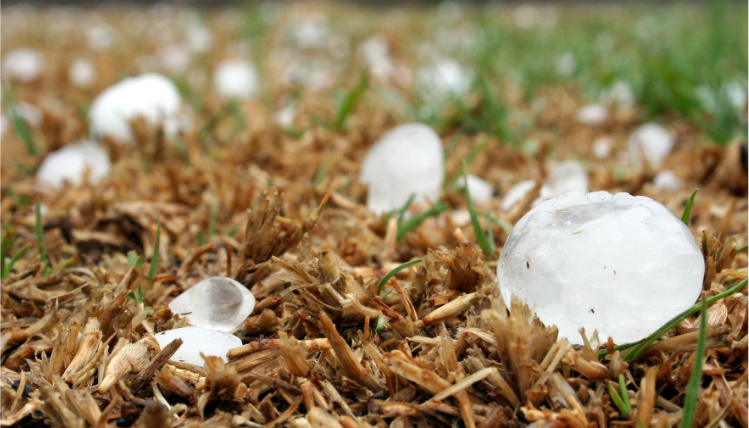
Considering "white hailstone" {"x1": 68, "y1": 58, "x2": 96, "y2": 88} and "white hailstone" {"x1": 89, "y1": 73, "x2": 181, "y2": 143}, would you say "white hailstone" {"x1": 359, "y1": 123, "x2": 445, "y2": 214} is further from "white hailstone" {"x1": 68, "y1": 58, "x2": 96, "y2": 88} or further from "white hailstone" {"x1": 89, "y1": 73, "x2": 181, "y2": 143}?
"white hailstone" {"x1": 68, "y1": 58, "x2": 96, "y2": 88}

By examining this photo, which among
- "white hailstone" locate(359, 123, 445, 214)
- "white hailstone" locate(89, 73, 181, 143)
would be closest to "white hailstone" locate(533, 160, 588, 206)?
"white hailstone" locate(359, 123, 445, 214)

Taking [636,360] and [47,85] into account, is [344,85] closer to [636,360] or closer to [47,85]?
[47,85]

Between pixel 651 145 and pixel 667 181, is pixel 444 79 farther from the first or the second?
pixel 667 181

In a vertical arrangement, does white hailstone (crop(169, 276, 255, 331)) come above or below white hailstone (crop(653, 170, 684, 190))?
above

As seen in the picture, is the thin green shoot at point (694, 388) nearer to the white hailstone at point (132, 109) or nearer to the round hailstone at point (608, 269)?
the round hailstone at point (608, 269)

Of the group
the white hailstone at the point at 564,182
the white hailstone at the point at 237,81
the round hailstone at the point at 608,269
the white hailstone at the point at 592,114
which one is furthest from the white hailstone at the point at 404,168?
the white hailstone at the point at 237,81
